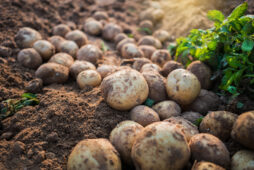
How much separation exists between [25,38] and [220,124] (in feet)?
13.9

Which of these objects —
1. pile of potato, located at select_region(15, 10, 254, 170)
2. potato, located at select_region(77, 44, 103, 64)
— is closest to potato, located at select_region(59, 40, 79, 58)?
pile of potato, located at select_region(15, 10, 254, 170)

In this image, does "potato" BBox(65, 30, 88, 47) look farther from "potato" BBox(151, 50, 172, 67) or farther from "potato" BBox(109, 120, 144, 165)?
"potato" BBox(109, 120, 144, 165)

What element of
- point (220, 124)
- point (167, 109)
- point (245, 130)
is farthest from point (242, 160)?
point (167, 109)

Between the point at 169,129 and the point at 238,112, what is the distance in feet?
4.52

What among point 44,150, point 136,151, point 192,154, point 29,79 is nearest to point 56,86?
point 29,79

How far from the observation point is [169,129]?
239 cm

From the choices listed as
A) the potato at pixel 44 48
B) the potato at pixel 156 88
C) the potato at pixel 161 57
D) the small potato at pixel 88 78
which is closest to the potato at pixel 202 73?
the potato at pixel 156 88

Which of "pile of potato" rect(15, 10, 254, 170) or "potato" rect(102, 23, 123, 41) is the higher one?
"potato" rect(102, 23, 123, 41)

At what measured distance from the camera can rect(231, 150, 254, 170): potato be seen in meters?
2.30

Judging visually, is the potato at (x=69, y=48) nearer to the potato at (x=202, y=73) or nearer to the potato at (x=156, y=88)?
the potato at (x=156, y=88)

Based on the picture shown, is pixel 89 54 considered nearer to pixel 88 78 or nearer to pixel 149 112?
pixel 88 78

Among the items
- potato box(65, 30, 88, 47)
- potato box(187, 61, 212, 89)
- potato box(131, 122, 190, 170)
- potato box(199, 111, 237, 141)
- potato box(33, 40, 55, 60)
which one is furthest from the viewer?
potato box(65, 30, 88, 47)

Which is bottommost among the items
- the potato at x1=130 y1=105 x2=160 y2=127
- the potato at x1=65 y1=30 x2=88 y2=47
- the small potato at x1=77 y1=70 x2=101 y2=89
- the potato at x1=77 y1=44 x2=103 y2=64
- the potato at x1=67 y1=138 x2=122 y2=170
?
the potato at x1=67 y1=138 x2=122 y2=170

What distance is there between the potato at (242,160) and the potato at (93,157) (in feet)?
4.38
